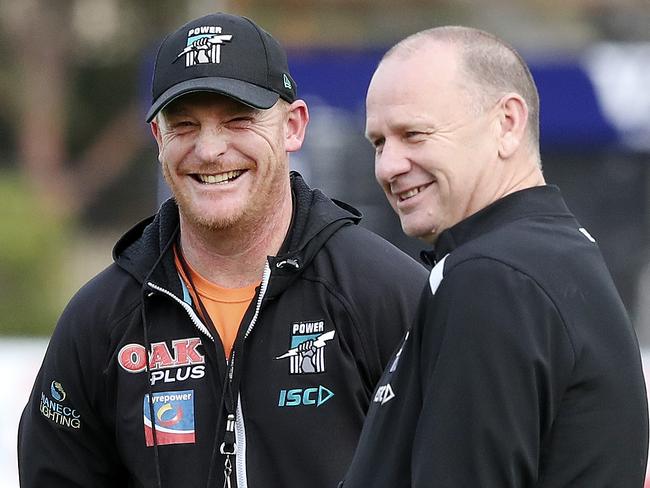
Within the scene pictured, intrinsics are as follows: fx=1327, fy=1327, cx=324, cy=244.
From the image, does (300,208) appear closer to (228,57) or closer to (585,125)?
(228,57)

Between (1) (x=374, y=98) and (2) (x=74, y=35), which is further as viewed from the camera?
(2) (x=74, y=35)

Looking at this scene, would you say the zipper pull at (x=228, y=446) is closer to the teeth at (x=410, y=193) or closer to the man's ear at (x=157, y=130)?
the man's ear at (x=157, y=130)

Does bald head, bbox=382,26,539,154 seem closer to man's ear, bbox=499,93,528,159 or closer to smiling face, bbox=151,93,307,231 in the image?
man's ear, bbox=499,93,528,159

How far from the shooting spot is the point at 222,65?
3.28 meters

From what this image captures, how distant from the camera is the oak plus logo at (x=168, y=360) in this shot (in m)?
3.35

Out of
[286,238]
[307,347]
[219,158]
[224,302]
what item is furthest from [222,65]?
[307,347]

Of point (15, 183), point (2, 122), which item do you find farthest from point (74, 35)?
point (15, 183)

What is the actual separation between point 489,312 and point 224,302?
120 cm

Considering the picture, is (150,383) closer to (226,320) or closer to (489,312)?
(226,320)

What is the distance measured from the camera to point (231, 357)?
131 inches

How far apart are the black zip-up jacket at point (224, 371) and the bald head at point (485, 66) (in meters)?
0.84

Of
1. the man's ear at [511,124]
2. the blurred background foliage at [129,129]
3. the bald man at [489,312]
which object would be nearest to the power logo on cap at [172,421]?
the bald man at [489,312]

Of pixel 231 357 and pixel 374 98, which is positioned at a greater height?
pixel 374 98

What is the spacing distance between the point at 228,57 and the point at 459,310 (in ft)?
3.95
